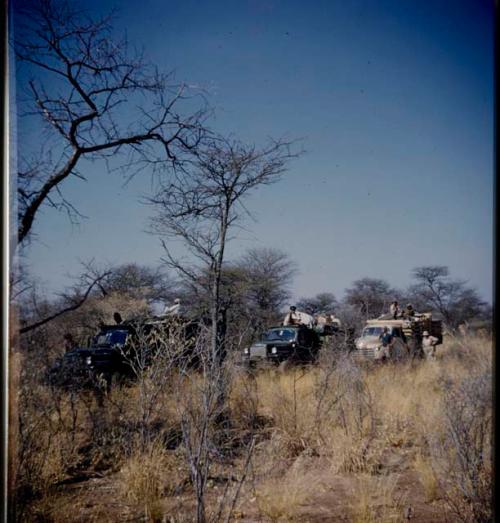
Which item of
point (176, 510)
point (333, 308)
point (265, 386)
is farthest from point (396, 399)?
point (333, 308)

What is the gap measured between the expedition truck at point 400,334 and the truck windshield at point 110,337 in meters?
4.37

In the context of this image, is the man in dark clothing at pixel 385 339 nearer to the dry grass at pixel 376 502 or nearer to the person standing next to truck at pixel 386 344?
the person standing next to truck at pixel 386 344

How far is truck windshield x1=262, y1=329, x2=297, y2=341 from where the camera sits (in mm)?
10945

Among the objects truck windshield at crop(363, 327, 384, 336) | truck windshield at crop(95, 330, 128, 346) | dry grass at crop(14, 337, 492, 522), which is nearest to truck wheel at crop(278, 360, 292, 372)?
dry grass at crop(14, 337, 492, 522)

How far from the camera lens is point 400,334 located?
11.1 metres

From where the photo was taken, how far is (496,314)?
2.57 metres

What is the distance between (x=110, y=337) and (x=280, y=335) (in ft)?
15.2

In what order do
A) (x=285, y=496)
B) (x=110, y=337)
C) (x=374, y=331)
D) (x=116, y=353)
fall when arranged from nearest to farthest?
(x=285, y=496) → (x=116, y=353) → (x=110, y=337) → (x=374, y=331)

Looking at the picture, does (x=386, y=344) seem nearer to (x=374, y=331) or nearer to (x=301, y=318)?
(x=374, y=331)

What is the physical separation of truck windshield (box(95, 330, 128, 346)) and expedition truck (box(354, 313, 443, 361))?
4365mm

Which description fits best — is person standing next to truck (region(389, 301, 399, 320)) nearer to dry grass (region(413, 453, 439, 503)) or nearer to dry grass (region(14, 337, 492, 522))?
dry grass (region(14, 337, 492, 522))

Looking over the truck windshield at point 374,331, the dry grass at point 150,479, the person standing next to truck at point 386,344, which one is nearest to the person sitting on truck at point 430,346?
the person standing next to truck at point 386,344

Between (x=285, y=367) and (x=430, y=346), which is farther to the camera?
(x=285, y=367)

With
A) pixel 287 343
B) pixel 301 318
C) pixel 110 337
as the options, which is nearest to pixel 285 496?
pixel 110 337
